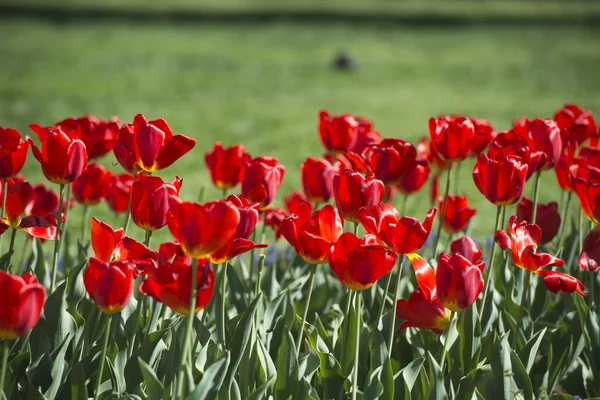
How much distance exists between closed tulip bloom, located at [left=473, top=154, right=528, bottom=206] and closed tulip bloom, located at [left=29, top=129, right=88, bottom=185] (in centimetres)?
95

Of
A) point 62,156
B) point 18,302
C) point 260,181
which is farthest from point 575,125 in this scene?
point 18,302

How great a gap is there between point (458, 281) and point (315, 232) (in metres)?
0.31

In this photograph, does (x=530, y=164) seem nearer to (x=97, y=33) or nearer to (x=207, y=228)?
(x=207, y=228)

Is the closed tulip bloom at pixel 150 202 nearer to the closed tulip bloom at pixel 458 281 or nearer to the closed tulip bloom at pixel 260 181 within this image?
the closed tulip bloom at pixel 260 181

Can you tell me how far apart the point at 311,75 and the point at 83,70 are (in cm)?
333

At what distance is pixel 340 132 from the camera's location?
2682mm

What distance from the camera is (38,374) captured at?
72.9 inches

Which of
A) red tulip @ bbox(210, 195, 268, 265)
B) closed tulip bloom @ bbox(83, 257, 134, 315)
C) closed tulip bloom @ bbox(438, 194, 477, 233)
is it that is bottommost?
closed tulip bloom @ bbox(438, 194, 477, 233)

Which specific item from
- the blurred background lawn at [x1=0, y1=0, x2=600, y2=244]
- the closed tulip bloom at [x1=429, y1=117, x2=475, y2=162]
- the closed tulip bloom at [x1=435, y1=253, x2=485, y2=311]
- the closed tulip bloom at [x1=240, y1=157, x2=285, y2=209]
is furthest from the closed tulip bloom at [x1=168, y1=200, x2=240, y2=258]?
the blurred background lawn at [x1=0, y1=0, x2=600, y2=244]

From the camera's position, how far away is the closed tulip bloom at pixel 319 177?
2.40 metres

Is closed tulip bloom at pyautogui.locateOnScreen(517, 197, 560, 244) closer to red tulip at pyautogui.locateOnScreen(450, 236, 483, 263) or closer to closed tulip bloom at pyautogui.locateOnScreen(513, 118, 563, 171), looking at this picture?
closed tulip bloom at pyautogui.locateOnScreen(513, 118, 563, 171)

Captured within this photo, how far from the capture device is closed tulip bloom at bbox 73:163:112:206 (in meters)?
2.56

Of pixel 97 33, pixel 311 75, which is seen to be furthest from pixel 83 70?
pixel 97 33

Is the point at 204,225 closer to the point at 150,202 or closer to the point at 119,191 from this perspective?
the point at 150,202
